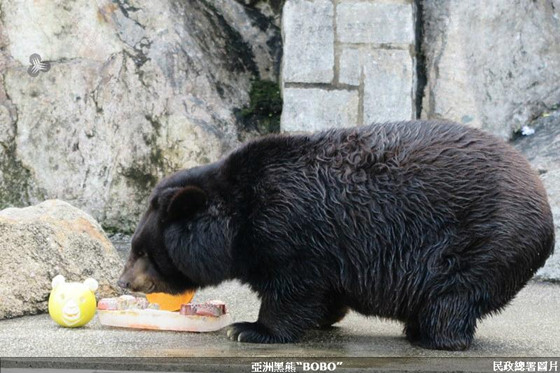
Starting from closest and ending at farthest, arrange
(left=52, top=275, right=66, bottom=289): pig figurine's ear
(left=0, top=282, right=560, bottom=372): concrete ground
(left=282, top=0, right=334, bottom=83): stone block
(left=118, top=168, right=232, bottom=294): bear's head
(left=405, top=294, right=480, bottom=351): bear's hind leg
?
(left=0, top=282, right=560, bottom=372): concrete ground
(left=405, top=294, right=480, bottom=351): bear's hind leg
(left=118, top=168, right=232, bottom=294): bear's head
(left=52, top=275, right=66, bottom=289): pig figurine's ear
(left=282, top=0, right=334, bottom=83): stone block

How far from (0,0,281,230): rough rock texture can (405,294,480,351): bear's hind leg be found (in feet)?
14.0

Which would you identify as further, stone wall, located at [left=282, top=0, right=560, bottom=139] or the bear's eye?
stone wall, located at [left=282, top=0, right=560, bottom=139]

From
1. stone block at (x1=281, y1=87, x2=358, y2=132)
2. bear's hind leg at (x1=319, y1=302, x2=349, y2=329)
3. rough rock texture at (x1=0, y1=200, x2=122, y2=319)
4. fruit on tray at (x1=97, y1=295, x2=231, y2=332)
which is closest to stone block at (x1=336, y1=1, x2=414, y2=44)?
stone block at (x1=281, y1=87, x2=358, y2=132)

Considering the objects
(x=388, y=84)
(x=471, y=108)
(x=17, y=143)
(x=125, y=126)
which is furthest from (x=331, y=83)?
(x=17, y=143)

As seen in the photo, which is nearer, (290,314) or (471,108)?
(290,314)

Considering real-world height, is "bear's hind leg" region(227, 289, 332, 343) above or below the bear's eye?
below

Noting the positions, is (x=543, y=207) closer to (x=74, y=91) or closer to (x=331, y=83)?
(x=331, y=83)

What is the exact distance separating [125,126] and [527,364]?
529 cm

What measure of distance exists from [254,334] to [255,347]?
0.14 metres

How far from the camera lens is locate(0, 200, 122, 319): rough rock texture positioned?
554cm

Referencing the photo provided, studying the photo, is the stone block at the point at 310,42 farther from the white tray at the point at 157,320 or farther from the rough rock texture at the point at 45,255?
the white tray at the point at 157,320

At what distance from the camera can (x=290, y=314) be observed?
477cm

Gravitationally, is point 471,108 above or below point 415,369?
above

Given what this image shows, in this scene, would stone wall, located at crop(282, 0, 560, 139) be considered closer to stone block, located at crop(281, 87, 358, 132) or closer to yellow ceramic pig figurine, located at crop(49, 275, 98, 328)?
stone block, located at crop(281, 87, 358, 132)
